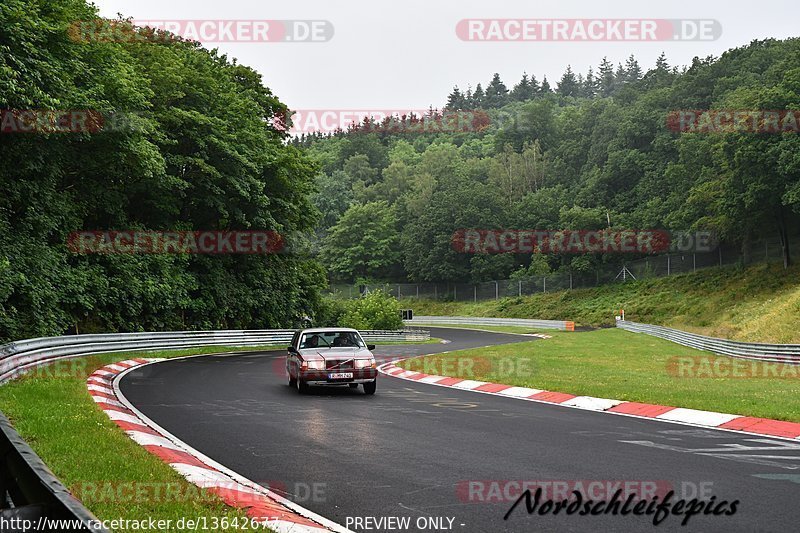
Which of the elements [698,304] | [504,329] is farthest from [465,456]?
[504,329]

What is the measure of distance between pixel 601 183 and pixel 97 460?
91316 millimetres

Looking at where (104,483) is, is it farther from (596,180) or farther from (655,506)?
(596,180)

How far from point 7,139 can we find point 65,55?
4.08 metres

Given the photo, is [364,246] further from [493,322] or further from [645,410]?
[645,410]

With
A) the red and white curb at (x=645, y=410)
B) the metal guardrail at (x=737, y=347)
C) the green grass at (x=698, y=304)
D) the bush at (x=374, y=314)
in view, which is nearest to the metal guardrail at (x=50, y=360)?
the bush at (x=374, y=314)

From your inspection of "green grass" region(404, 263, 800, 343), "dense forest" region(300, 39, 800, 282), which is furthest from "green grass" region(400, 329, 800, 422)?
"dense forest" region(300, 39, 800, 282)

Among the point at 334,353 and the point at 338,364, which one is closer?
the point at 338,364

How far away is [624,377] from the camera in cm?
2188

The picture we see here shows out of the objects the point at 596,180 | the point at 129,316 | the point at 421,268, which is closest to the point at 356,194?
the point at 421,268

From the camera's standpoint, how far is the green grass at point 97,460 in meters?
5.93

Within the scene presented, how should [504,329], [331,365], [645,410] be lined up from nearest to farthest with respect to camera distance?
[645,410]
[331,365]
[504,329]

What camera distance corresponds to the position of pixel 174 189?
1572 inches

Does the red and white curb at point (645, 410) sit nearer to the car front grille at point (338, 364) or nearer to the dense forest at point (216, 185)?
the car front grille at point (338, 364)

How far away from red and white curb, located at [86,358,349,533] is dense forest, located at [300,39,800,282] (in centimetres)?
4336
